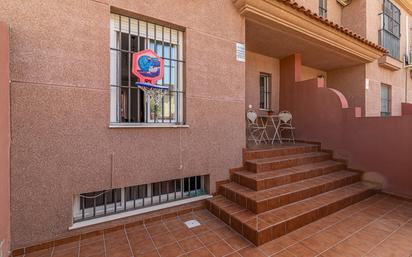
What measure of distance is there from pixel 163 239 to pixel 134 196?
3.12ft

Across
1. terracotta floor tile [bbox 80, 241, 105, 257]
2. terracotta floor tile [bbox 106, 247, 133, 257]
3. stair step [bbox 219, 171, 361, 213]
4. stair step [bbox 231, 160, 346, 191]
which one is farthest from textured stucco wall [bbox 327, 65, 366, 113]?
terracotta floor tile [bbox 80, 241, 105, 257]

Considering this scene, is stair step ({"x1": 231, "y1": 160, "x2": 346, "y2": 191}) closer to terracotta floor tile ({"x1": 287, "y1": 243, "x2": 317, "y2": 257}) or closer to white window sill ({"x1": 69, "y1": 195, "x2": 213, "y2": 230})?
white window sill ({"x1": 69, "y1": 195, "x2": 213, "y2": 230})

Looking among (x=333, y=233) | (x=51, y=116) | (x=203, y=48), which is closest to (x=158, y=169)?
(x=51, y=116)

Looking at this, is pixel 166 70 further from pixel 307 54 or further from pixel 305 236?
pixel 307 54

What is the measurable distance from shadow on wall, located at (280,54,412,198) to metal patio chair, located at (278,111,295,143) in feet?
0.70

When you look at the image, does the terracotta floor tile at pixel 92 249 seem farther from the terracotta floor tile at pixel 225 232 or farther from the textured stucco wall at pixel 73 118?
the terracotta floor tile at pixel 225 232

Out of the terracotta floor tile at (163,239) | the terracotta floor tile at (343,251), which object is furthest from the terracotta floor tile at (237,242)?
the terracotta floor tile at (343,251)

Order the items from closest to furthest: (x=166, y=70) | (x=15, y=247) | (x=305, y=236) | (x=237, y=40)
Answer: (x=15, y=247) → (x=305, y=236) → (x=166, y=70) → (x=237, y=40)

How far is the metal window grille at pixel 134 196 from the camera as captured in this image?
3.03m

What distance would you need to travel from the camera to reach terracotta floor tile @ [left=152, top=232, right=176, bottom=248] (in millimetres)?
2662

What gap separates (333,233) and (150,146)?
3.13 m

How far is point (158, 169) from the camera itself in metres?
3.35

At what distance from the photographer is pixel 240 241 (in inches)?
108

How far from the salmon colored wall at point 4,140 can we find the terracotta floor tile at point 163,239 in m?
1.68
